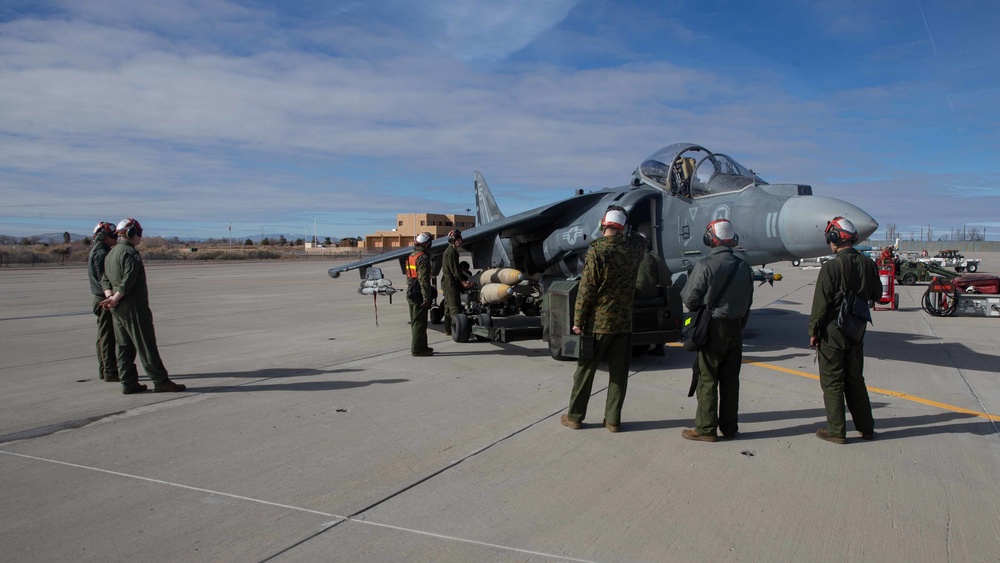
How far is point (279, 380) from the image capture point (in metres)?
7.45

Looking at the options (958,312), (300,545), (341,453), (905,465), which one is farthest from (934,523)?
(958,312)

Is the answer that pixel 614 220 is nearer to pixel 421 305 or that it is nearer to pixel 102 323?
pixel 421 305

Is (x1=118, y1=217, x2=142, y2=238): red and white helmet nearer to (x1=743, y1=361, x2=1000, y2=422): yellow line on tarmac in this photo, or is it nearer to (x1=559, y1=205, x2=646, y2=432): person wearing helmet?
(x1=559, y1=205, x2=646, y2=432): person wearing helmet

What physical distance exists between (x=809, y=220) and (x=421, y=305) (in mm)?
5237

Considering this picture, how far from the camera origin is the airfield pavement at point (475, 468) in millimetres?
3398

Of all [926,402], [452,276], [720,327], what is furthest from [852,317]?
[452,276]

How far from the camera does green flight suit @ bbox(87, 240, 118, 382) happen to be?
7.24m

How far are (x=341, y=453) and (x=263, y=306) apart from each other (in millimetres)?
13479

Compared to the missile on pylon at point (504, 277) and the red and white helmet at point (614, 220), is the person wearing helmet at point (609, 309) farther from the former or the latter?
the missile on pylon at point (504, 277)

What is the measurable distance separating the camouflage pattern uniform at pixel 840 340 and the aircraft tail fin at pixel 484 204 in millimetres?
12341

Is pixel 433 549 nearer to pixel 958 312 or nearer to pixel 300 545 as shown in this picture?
pixel 300 545

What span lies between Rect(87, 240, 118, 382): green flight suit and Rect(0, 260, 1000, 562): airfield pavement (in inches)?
7.8

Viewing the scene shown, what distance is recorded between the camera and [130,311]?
6.58m

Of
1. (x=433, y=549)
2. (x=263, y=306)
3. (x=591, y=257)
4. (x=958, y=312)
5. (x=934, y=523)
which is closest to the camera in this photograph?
(x=433, y=549)
